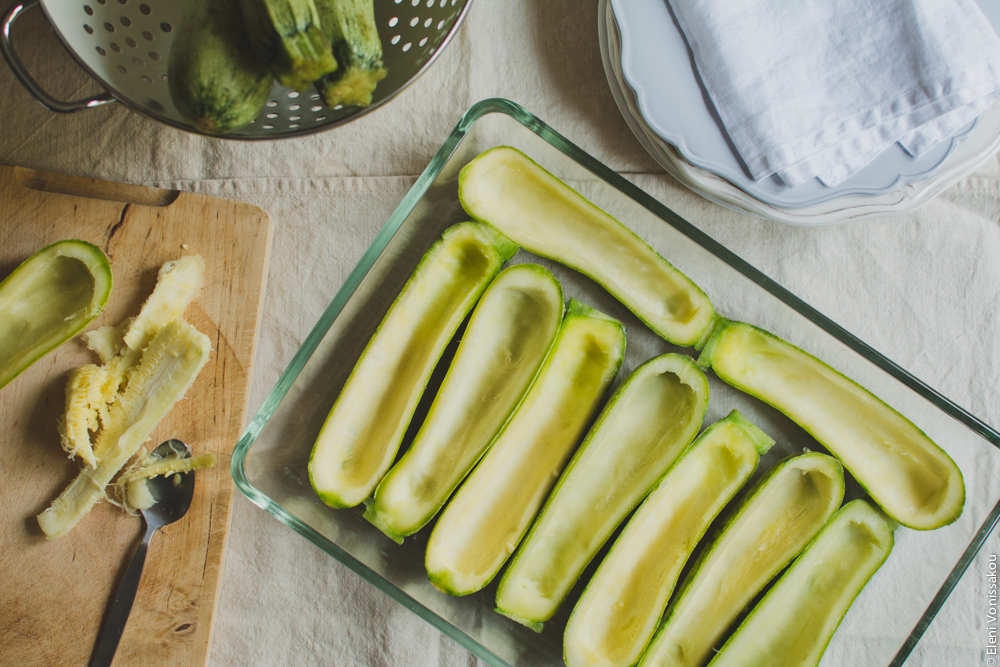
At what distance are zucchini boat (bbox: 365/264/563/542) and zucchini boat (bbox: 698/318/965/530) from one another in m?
0.27

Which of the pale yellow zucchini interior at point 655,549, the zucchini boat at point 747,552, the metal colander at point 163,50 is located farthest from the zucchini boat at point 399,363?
the zucchini boat at point 747,552

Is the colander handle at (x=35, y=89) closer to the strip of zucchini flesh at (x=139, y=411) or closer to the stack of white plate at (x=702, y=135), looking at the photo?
the strip of zucchini flesh at (x=139, y=411)

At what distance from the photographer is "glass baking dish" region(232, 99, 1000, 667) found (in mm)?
983

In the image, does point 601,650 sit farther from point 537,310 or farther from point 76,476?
point 76,476

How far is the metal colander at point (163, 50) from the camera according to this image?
82 cm

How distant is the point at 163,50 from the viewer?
2.88ft

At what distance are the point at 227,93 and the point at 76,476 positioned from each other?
681 millimetres

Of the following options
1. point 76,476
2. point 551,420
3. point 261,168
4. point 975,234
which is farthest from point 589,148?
point 76,476

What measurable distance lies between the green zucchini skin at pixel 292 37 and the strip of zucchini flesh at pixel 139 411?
0.47 m

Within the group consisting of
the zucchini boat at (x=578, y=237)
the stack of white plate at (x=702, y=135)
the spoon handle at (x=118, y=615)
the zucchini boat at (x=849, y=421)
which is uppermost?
the stack of white plate at (x=702, y=135)

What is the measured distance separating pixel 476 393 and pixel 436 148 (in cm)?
44

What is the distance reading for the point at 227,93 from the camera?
2.48ft

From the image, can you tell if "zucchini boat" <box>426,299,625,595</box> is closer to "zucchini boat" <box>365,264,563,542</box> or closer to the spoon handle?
"zucchini boat" <box>365,264,563,542</box>

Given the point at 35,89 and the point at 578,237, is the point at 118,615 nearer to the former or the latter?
the point at 35,89
